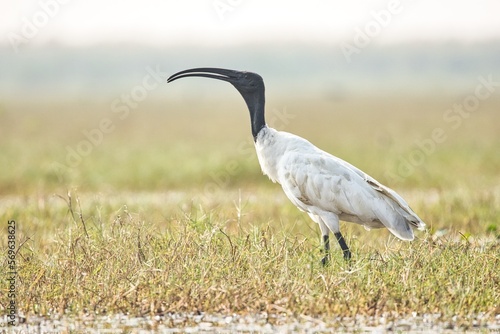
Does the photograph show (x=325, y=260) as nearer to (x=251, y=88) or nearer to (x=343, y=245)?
(x=343, y=245)

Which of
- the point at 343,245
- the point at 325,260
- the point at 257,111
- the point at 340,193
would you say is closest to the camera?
the point at 325,260

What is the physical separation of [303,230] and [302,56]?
13511 cm

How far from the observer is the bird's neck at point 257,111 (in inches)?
294

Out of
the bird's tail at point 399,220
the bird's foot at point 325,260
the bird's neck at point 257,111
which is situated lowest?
the bird's foot at point 325,260

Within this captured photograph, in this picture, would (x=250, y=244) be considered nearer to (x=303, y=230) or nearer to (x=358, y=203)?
(x=358, y=203)

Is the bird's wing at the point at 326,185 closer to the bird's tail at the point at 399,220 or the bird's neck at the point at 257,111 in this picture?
the bird's tail at the point at 399,220

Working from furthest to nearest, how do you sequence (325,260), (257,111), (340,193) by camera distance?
(257,111)
(340,193)
(325,260)

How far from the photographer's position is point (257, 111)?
7.50m

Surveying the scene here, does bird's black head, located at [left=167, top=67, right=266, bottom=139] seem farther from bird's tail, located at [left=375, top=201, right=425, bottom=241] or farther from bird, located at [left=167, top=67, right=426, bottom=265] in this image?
bird's tail, located at [left=375, top=201, right=425, bottom=241]

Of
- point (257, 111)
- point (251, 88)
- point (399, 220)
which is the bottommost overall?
point (399, 220)

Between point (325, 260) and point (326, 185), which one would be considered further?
point (326, 185)

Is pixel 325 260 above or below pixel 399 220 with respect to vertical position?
below

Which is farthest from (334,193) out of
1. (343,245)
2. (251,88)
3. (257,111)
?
(251,88)

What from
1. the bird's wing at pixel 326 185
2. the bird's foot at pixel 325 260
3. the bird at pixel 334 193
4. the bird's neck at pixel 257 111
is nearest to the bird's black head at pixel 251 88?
the bird's neck at pixel 257 111
